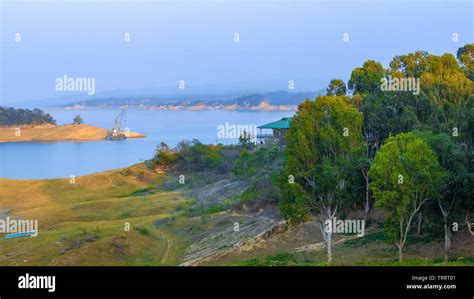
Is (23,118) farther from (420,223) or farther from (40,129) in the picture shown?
(420,223)

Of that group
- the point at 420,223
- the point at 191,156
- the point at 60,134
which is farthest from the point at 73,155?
the point at 420,223

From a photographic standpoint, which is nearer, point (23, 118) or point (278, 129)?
point (278, 129)

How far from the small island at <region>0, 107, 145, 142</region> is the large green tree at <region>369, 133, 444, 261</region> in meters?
86.0

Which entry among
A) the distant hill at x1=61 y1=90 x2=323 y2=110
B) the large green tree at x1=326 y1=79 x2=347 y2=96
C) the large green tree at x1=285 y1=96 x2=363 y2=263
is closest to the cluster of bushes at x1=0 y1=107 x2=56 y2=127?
the distant hill at x1=61 y1=90 x2=323 y2=110

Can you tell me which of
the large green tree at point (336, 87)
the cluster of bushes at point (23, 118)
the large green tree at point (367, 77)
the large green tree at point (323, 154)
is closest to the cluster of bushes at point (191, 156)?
the large green tree at point (336, 87)

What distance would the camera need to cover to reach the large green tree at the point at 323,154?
17375 mm

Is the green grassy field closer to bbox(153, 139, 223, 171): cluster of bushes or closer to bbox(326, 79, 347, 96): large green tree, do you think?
bbox(153, 139, 223, 171): cluster of bushes

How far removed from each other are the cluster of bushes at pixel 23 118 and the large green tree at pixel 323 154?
339 feet

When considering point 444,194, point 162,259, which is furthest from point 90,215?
point 444,194

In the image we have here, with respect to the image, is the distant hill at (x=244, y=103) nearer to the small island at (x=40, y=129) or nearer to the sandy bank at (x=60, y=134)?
the sandy bank at (x=60, y=134)

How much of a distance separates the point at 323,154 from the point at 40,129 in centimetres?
9982

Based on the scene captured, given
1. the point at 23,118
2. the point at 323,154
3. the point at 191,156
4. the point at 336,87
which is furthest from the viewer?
the point at 23,118

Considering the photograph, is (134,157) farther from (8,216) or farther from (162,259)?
(162,259)

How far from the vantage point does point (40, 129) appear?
110m
